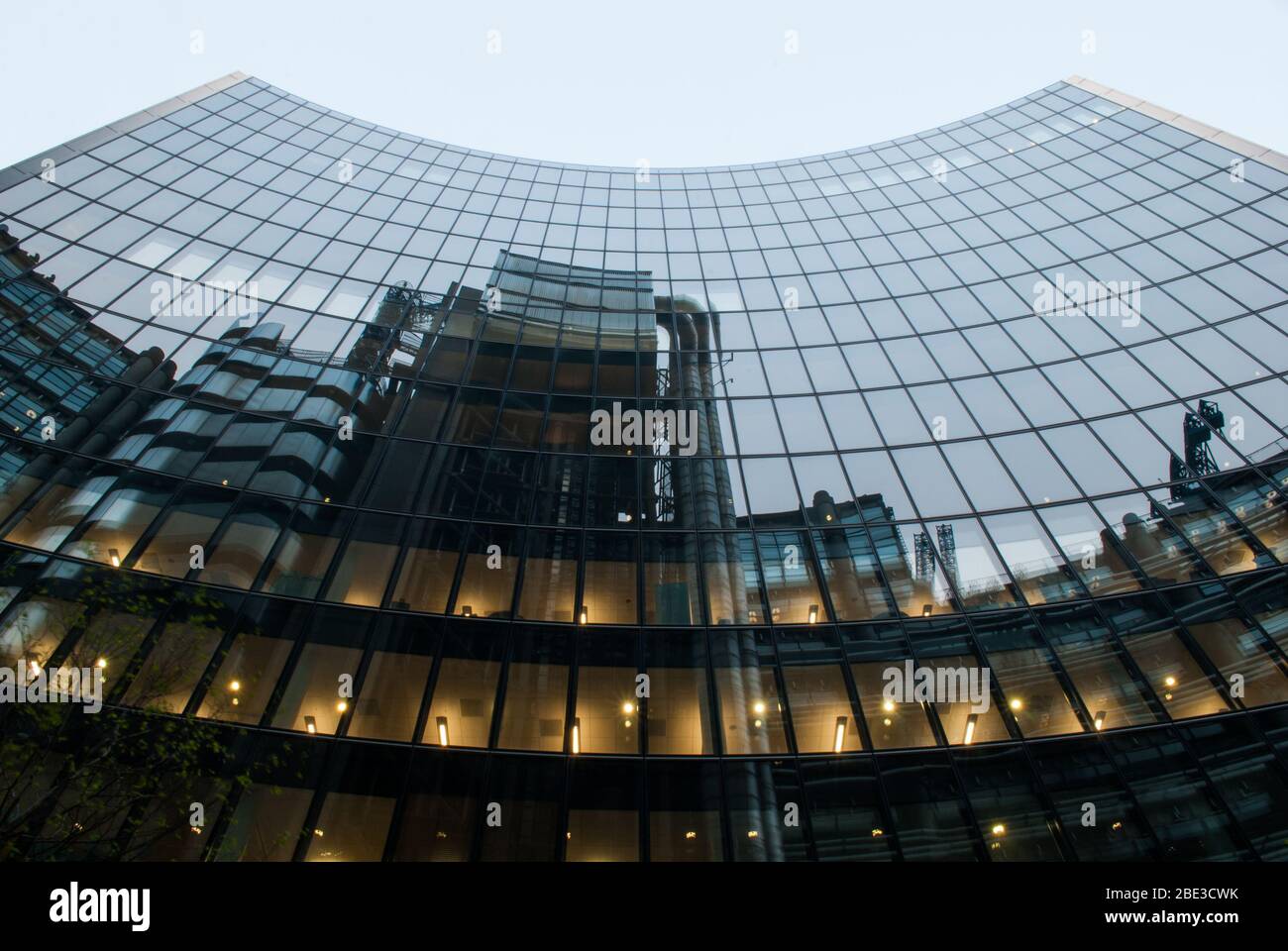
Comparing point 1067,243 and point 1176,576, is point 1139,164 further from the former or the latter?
point 1176,576

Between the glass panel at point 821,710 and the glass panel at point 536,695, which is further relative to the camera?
the glass panel at point 821,710

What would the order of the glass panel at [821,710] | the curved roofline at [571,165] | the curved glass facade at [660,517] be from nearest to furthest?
the curved glass facade at [660,517] → the glass panel at [821,710] → the curved roofline at [571,165]

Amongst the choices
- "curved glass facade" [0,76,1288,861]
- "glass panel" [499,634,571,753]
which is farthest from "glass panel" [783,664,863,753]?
"glass panel" [499,634,571,753]

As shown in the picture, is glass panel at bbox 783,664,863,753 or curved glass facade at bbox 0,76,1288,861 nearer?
curved glass facade at bbox 0,76,1288,861

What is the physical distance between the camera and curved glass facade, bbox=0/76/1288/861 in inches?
553

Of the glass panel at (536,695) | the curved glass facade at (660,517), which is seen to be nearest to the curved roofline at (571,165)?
the curved glass facade at (660,517)

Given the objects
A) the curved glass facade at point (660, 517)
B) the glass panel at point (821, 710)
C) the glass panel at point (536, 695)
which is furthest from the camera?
the glass panel at point (821, 710)

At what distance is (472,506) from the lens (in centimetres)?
1948

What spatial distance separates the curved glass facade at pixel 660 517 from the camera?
1405 centimetres

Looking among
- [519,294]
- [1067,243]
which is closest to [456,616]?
[519,294]

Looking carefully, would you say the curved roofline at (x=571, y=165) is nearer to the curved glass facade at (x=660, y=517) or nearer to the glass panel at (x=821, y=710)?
the curved glass facade at (x=660, y=517)

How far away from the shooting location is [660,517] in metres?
19.7

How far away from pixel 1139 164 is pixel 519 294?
2738 cm

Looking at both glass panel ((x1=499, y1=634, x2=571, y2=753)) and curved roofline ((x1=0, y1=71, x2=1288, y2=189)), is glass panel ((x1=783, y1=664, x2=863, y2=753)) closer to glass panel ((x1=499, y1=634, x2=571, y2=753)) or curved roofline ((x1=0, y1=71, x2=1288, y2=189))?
glass panel ((x1=499, y1=634, x2=571, y2=753))
